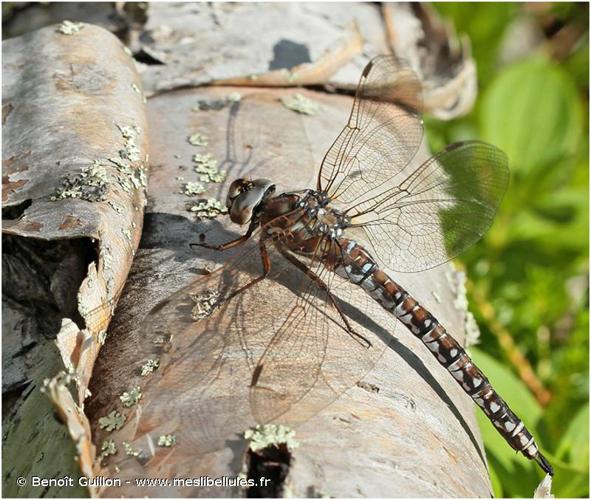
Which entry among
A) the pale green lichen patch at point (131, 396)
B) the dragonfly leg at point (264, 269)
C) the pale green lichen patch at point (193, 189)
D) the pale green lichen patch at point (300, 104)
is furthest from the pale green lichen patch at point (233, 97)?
the pale green lichen patch at point (131, 396)

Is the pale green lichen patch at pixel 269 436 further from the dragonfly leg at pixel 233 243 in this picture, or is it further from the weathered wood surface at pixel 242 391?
the dragonfly leg at pixel 233 243

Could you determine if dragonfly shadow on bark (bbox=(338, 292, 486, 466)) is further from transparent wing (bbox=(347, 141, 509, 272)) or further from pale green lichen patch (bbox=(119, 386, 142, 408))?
pale green lichen patch (bbox=(119, 386, 142, 408))

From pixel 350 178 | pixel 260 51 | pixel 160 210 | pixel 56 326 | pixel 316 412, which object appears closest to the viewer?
pixel 316 412

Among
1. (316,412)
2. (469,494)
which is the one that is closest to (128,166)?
(316,412)

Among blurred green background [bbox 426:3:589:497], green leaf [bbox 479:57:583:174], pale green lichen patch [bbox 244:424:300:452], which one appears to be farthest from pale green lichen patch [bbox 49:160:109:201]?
green leaf [bbox 479:57:583:174]

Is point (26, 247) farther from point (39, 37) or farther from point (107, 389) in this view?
point (39, 37)

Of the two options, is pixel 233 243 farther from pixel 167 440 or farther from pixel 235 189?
pixel 167 440
